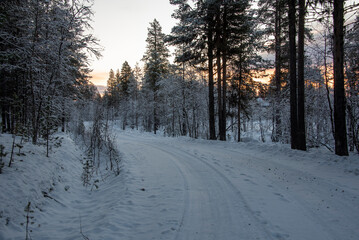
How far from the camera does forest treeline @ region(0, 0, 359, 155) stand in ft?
23.4

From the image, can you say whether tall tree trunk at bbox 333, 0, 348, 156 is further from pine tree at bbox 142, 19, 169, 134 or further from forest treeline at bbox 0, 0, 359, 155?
pine tree at bbox 142, 19, 169, 134

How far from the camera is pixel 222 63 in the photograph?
14.6 metres

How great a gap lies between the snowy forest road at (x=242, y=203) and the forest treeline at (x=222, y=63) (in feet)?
12.0

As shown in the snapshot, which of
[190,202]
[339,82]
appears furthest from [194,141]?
[190,202]

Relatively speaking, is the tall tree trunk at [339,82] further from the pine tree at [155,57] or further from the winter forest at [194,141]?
the pine tree at [155,57]

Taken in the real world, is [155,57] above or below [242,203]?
→ above

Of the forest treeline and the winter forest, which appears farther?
the forest treeline

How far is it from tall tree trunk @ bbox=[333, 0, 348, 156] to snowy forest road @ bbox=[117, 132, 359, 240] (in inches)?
71.2

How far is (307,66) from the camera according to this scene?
555 inches

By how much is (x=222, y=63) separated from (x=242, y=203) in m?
12.7

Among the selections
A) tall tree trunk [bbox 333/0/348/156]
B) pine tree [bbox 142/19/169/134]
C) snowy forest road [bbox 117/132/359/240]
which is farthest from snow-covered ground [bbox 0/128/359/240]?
pine tree [bbox 142/19/169/134]

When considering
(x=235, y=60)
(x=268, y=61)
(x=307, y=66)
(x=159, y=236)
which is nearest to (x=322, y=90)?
(x=307, y=66)

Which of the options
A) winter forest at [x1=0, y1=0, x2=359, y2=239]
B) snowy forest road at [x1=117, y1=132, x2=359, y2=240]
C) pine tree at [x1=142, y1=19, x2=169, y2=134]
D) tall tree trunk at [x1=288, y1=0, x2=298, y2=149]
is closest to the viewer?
snowy forest road at [x1=117, y1=132, x2=359, y2=240]

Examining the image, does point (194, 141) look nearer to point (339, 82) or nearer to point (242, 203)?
point (339, 82)
